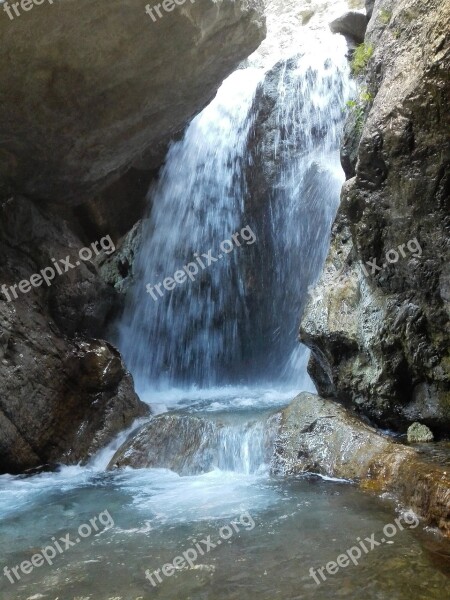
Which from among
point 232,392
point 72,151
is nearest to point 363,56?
point 72,151

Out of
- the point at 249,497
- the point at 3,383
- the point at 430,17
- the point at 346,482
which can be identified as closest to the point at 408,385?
the point at 346,482

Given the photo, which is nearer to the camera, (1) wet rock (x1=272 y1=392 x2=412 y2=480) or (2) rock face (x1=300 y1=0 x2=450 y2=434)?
(1) wet rock (x1=272 y1=392 x2=412 y2=480)

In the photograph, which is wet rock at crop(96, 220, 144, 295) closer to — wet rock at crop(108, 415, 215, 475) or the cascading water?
the cascading water

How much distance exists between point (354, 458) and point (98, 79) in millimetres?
6171

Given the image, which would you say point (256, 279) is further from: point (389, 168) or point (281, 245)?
point (389, 168)

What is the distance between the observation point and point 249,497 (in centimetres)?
555

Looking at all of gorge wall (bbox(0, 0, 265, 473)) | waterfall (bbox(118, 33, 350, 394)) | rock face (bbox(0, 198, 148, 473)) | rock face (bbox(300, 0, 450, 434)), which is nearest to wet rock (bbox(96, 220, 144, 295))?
waterfall (bbox(118, 33, 350, 394))

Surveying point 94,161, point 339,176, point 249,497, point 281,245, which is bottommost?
point 249,497

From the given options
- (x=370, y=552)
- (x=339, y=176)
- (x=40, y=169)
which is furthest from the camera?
(x=339, y=176)

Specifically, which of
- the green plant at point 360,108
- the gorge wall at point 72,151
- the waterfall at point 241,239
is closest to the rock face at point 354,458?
the gorge wall at point 72,151

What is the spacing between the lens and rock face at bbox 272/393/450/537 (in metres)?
4.35

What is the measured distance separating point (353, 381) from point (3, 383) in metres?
5.06

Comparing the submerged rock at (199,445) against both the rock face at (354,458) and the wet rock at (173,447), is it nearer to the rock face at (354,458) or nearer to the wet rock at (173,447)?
the wet rock at (173,447)

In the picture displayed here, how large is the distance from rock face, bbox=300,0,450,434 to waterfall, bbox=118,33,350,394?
4.62 m
